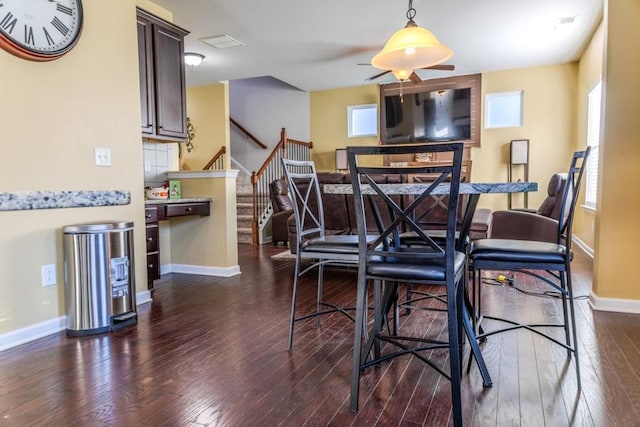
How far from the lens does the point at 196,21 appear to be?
4.32 metres

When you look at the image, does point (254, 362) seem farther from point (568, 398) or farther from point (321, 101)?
point (321, 101)

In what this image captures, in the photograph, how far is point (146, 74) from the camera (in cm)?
344

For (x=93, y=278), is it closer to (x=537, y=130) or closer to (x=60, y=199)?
(x=60, y=199)

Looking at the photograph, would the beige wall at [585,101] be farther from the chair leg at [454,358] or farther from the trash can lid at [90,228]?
the trash can lid at [90,228]

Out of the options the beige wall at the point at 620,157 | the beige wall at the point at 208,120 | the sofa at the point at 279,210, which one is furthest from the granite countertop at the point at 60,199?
the beige wall at the point at 208,120

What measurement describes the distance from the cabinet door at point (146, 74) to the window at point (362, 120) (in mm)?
4870

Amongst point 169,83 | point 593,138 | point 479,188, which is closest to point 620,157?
point 479,188

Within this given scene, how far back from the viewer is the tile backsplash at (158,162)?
4059 mm

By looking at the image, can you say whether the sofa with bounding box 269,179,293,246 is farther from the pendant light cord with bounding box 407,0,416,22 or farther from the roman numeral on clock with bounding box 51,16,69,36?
the roman numeral on clock with bounding box 51,16,69,36

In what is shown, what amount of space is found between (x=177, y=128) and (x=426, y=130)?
15.6ft

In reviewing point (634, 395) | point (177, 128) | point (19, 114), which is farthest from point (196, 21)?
point (634, 395)

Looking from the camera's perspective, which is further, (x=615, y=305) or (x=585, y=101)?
(x=585, y=101)

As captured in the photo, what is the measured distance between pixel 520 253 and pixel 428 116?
18.8ft

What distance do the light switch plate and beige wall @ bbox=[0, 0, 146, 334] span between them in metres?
0.04
